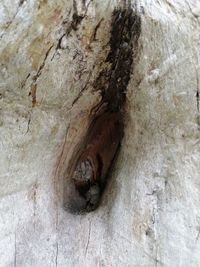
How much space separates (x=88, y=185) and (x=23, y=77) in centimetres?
23

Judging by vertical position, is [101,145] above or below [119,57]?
below

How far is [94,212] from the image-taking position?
2.67 feet

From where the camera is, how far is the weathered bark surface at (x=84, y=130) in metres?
0.68

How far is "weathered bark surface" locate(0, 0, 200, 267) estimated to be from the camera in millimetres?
675

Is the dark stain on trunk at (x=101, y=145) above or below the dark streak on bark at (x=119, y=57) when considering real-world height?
below

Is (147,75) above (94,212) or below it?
above

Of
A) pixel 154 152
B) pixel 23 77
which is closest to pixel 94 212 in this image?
pixel 154 152

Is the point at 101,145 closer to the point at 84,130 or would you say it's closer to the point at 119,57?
the point at 84,130

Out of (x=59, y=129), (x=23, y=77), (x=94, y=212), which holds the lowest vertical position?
(x=94, y=212)

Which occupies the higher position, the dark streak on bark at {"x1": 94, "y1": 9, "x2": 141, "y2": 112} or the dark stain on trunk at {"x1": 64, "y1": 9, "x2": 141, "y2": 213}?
the dark streak on bark at {"x1": 94, "y1": 9, "x2": 141, "y2": 112}

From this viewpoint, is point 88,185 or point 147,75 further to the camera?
point 88,185

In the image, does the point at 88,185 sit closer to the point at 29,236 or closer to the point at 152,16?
the point at 29,236

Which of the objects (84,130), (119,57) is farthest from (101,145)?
(119,57)

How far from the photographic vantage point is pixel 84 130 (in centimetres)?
80
